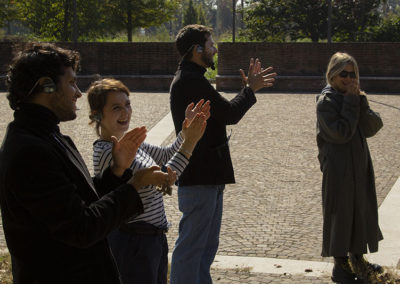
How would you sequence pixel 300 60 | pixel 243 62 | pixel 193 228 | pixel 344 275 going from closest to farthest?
pixel 193 228
pixel 344 275
pixel 300 60
pixel 243 62

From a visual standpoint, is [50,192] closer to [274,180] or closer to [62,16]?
[274,180]

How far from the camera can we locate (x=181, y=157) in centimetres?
304

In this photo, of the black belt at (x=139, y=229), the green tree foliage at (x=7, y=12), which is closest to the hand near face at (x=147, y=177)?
the black belt at (x=139, y=229)

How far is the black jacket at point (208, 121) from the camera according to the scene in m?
3.76

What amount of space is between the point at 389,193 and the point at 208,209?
4200 mm

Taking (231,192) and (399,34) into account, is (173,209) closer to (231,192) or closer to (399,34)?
(231,192)

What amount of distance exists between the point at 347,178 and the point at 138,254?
2.09m

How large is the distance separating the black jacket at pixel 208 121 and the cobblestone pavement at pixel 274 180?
122 cm

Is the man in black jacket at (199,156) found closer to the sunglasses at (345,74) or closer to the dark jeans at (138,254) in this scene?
the dark jeans at (138,254)

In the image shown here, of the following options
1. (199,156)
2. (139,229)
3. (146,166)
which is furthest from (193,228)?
(146,166)

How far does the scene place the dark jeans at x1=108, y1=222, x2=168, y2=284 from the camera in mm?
3018

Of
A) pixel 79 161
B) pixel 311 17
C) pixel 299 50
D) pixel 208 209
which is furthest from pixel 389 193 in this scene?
pixel 311 17

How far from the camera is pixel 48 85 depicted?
6.91 feet

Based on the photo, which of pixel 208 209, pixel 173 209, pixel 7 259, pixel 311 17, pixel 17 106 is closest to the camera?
pixel 17 106
